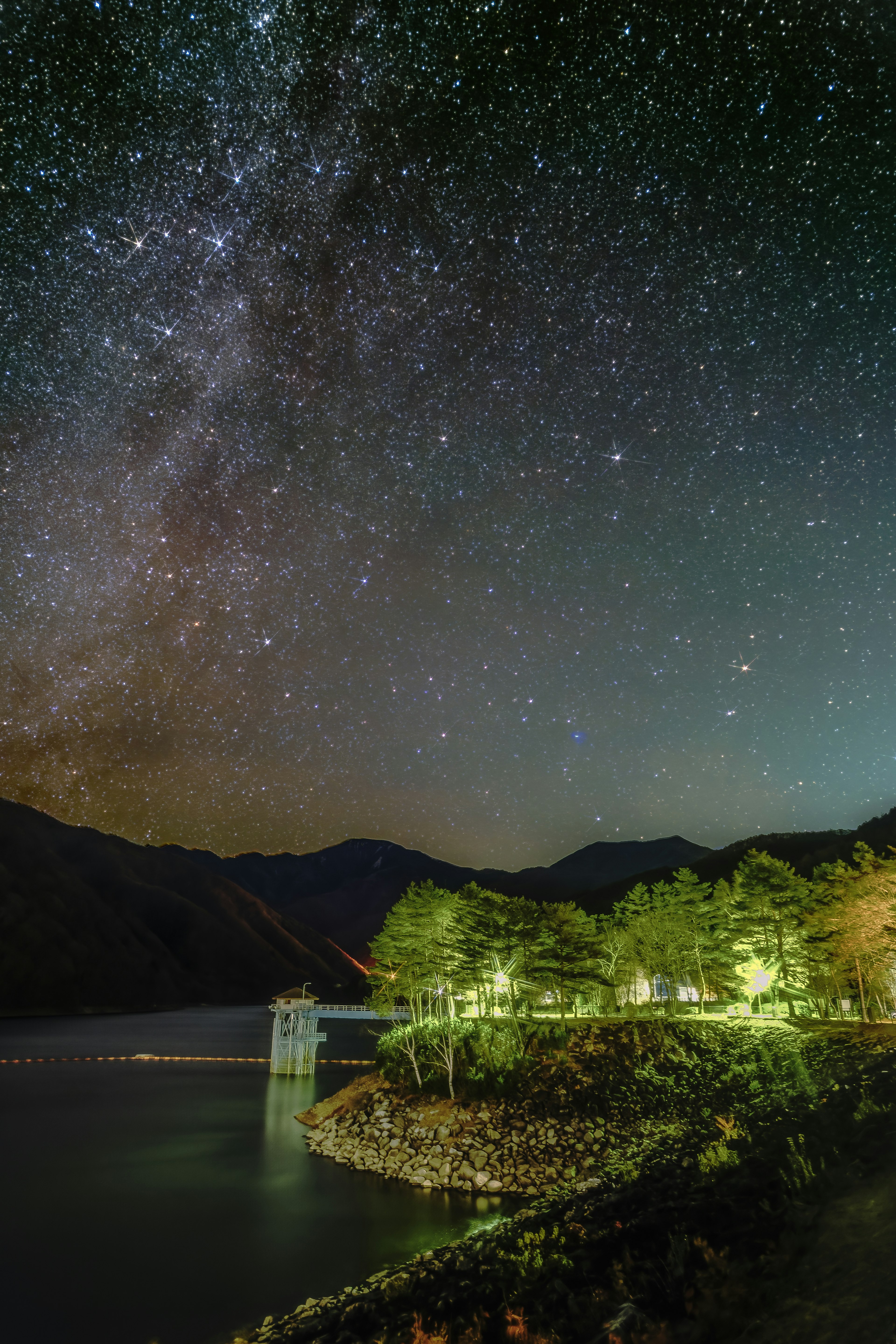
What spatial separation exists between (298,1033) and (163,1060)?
3532cm

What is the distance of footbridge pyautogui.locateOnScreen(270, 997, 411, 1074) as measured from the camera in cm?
5519

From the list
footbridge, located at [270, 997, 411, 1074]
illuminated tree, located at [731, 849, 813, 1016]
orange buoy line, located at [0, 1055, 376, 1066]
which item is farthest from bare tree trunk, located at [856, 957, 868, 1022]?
orange buoy line, located at [0, 1055, 376, 1066]

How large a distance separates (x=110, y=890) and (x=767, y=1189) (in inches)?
8590

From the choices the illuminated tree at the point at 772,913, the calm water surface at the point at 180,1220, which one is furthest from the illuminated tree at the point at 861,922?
the calm water surface at the point at 180,1220

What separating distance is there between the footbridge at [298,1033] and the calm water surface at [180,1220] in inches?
288

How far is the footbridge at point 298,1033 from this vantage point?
181 ft

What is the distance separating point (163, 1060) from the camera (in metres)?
78.1

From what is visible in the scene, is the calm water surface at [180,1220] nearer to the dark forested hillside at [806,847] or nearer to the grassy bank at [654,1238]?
the grassy bank at [654,1238]

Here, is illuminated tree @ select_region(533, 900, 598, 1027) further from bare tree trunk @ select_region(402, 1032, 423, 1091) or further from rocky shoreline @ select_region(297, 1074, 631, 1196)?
rocky shoreline @ select_region(297, 1074, 631, 1196)

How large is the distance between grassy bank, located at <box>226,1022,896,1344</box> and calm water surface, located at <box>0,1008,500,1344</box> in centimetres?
258

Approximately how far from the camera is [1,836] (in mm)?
162625

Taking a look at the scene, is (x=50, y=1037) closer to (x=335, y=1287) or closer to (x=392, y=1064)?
(x=392, y=1064)

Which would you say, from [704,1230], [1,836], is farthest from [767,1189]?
[1,836]

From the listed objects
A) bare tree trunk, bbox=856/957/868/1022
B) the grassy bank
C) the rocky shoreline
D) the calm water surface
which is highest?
bare tree trunk, bbox=856/957/868/1022
